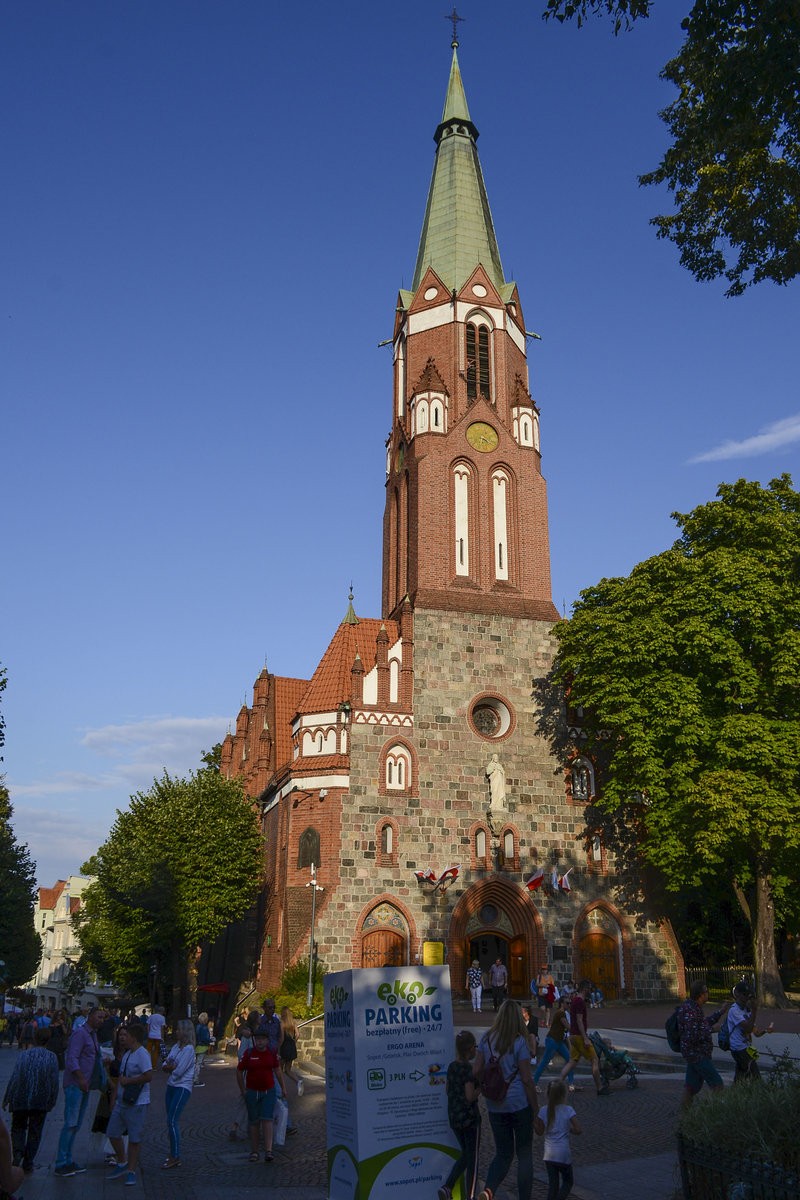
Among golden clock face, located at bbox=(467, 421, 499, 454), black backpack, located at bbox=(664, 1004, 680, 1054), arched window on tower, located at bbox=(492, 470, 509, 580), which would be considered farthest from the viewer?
golden clock face, located at bbox=(467, 421, 499, 454)

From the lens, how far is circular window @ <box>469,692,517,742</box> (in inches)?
1441

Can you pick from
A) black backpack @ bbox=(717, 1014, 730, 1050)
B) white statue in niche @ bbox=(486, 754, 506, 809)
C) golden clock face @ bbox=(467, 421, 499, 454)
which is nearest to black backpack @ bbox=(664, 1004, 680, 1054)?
black backpack @ bbox=(717, 1014, 730, 1050)

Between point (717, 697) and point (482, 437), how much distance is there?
15.3 metres

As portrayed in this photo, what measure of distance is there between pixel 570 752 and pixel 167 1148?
2537cm

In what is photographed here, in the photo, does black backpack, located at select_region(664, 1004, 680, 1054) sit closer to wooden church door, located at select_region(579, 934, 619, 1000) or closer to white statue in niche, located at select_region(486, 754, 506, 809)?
white statue in niche, located at select_region(486, 754, 506, 809)

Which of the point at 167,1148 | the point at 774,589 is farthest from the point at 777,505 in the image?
the point at 167,1148

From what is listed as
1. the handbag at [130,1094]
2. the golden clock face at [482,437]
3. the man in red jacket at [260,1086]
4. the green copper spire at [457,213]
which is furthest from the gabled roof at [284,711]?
the handbag at [130,1094]

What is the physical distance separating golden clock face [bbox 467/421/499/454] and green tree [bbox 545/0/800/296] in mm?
24364

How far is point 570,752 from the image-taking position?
36906 millimetres

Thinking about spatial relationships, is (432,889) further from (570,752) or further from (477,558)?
(477,558)

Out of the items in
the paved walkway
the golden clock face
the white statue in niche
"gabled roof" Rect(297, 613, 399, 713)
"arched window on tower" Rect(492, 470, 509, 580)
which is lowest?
the paved walkway

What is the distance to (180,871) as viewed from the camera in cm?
3562

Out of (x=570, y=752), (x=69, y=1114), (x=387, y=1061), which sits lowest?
(x=69, y=1114)

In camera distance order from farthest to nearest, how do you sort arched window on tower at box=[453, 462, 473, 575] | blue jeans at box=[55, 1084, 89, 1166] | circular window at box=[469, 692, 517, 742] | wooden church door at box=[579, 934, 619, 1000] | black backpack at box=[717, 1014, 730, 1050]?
arched window on tower at box=[453, 462, 473, 575], circular window at box=[469, 692, 517, 742], wooden church door at box=[579, 934, 619, 1000], black backpack at box=[717, 1014, 730, 1050], blue jeans at box=[55, 1084, 89, 1166]
